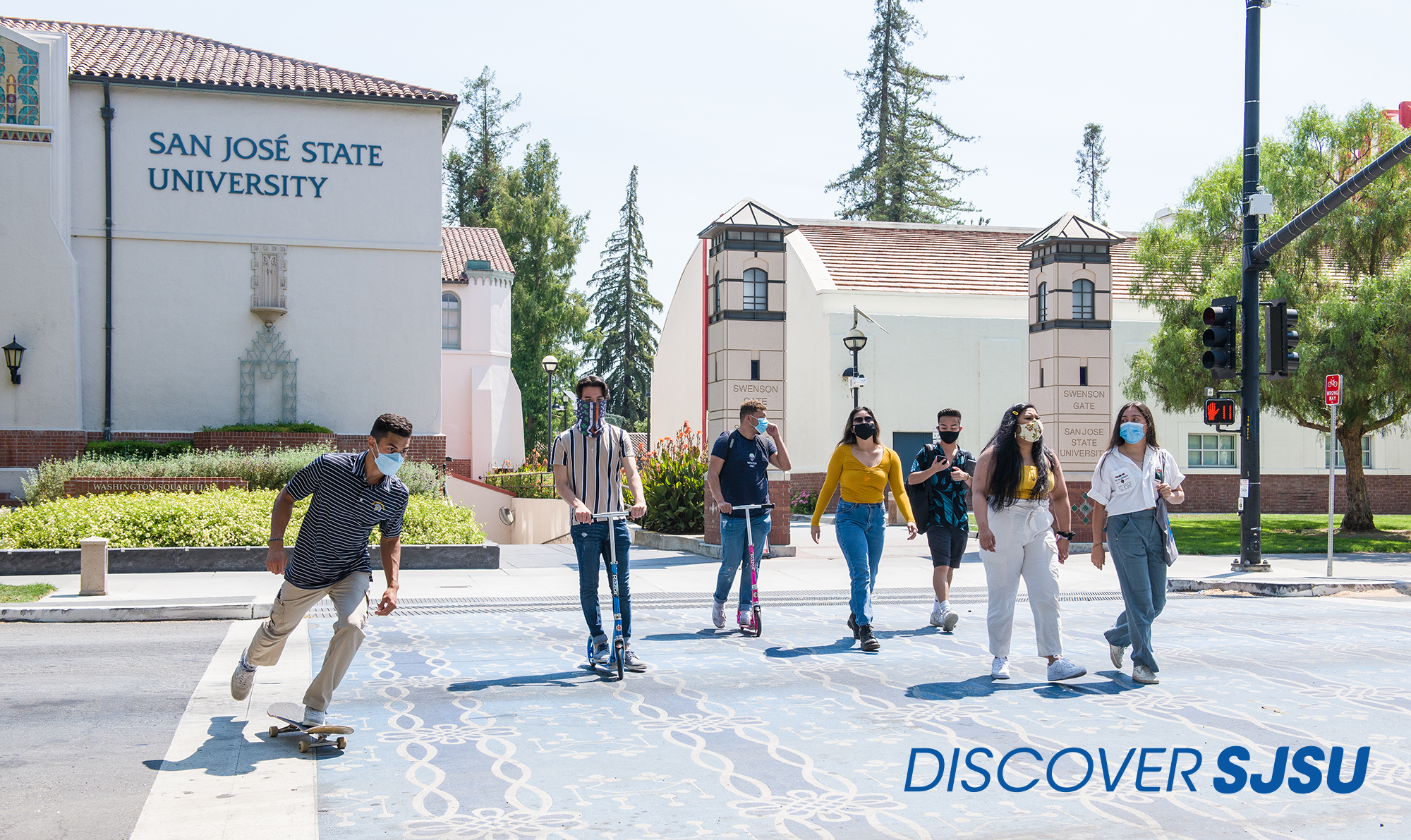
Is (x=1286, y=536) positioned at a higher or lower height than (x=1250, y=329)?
lower

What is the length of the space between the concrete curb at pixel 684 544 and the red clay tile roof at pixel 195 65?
10702 millimetres

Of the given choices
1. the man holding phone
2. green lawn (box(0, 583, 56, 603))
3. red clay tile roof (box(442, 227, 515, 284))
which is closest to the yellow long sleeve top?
the man holding phone

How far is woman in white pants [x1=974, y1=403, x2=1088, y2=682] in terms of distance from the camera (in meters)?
7.58

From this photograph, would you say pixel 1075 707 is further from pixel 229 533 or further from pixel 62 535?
pixel 62 535

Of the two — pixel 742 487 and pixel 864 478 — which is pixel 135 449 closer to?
pixel 742 487

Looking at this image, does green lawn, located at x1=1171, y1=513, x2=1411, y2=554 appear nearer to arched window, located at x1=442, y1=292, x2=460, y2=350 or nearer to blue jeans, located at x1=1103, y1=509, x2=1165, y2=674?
blue jeans, located at x1=1103, y1=509, x2=1165, y2=674

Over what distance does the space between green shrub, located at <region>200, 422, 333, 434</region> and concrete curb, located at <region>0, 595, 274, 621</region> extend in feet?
37.4

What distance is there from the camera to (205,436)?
21922 millimetres

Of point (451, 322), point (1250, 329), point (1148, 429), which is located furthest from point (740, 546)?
point (451, 322)

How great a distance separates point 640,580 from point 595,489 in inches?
249

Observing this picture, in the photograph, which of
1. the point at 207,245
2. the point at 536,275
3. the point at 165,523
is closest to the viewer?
the point at 165,523

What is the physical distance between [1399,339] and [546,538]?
18.6 metres

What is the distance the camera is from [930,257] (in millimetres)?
35312

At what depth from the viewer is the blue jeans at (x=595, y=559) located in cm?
780
